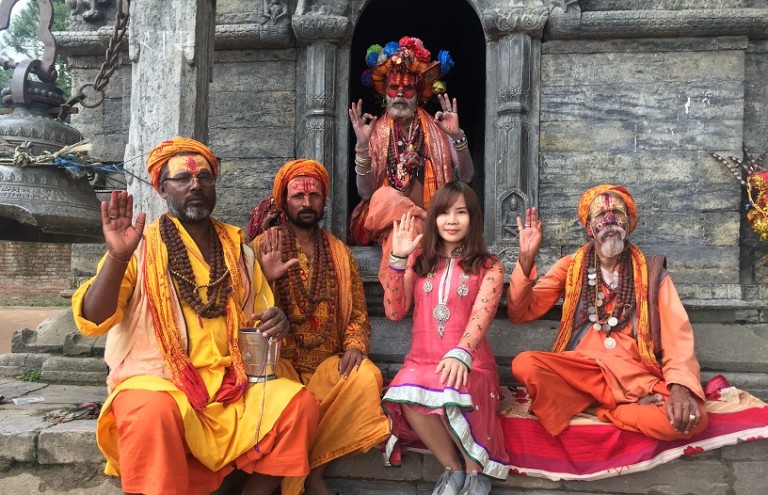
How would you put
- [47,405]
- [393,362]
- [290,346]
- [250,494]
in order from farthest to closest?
[393,362] → [47,405] → [290,346] → [250,494]

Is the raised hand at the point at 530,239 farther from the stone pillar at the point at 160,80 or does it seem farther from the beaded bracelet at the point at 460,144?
the stone pillar at the point at 160,80

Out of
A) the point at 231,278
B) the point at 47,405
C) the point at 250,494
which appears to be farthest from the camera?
the point at 47,405

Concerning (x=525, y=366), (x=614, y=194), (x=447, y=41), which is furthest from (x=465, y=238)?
(x=447, y=41)

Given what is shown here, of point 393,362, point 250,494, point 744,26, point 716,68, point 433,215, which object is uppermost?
Result: point 744,26

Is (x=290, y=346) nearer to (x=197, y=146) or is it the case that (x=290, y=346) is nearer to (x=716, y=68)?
A: (x=197, y=146)

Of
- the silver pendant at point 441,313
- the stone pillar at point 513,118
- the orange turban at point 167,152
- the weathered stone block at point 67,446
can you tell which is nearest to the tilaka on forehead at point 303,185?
the orange turban at point 167,152

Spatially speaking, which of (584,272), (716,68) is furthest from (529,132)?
(584,272)

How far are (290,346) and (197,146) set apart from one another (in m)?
1.21

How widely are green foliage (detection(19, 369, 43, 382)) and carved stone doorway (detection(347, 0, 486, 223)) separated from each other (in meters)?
4.15

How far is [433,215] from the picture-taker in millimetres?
3150

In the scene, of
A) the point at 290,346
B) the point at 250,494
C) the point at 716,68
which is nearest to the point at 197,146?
the point at 290,346

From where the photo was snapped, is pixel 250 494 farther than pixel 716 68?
No

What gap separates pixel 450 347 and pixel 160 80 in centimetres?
222

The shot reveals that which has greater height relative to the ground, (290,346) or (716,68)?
(716,68)
